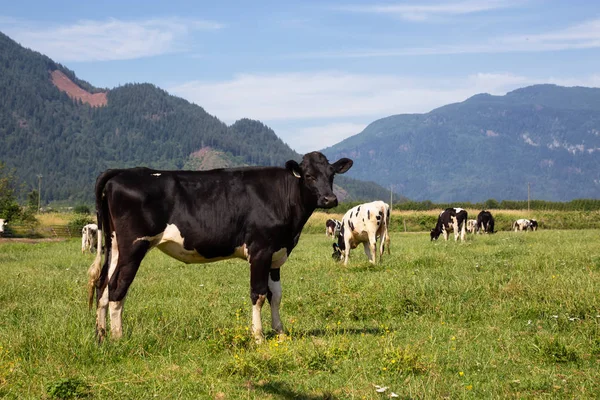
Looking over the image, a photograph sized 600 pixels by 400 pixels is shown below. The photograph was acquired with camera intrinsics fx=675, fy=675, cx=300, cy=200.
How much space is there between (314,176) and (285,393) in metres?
4.00

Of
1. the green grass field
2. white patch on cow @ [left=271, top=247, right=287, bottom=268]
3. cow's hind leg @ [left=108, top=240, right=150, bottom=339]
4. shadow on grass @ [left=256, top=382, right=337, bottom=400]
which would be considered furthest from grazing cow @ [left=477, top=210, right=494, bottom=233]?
shadow on grass @ [left=256, top=382, right=337, bottom=400]

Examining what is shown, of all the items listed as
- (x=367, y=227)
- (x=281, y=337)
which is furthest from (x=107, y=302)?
(x=367, y=227)

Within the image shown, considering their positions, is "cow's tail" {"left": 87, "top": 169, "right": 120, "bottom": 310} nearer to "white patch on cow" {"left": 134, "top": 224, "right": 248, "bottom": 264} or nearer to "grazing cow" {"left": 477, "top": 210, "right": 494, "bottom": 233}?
"white patch on cow" {"left": 134, "top": 224, "right": 248, "bottom": 264}

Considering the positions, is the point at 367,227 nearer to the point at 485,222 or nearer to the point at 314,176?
the point at 314,176

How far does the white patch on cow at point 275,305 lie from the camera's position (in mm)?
10047

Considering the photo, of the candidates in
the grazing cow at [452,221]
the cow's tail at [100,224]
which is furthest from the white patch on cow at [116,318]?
the grazing cow at [452,221]

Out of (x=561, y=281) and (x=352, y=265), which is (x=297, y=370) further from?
(x=352, y=265)

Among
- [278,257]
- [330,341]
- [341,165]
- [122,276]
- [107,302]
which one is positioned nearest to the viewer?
[330,341]

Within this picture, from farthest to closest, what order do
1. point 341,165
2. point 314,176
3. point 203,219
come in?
point 341,165 < point 314,176 < point 203,219

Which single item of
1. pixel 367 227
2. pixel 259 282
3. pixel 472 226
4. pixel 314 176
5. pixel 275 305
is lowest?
pixel 472 226

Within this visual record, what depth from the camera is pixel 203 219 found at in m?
9.71

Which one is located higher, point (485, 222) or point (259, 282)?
point (259, 282)

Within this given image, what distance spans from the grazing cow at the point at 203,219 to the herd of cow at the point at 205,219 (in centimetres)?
1

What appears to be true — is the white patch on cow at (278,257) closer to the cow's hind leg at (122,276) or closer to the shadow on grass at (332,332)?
the shadow on grass at (332,332)
